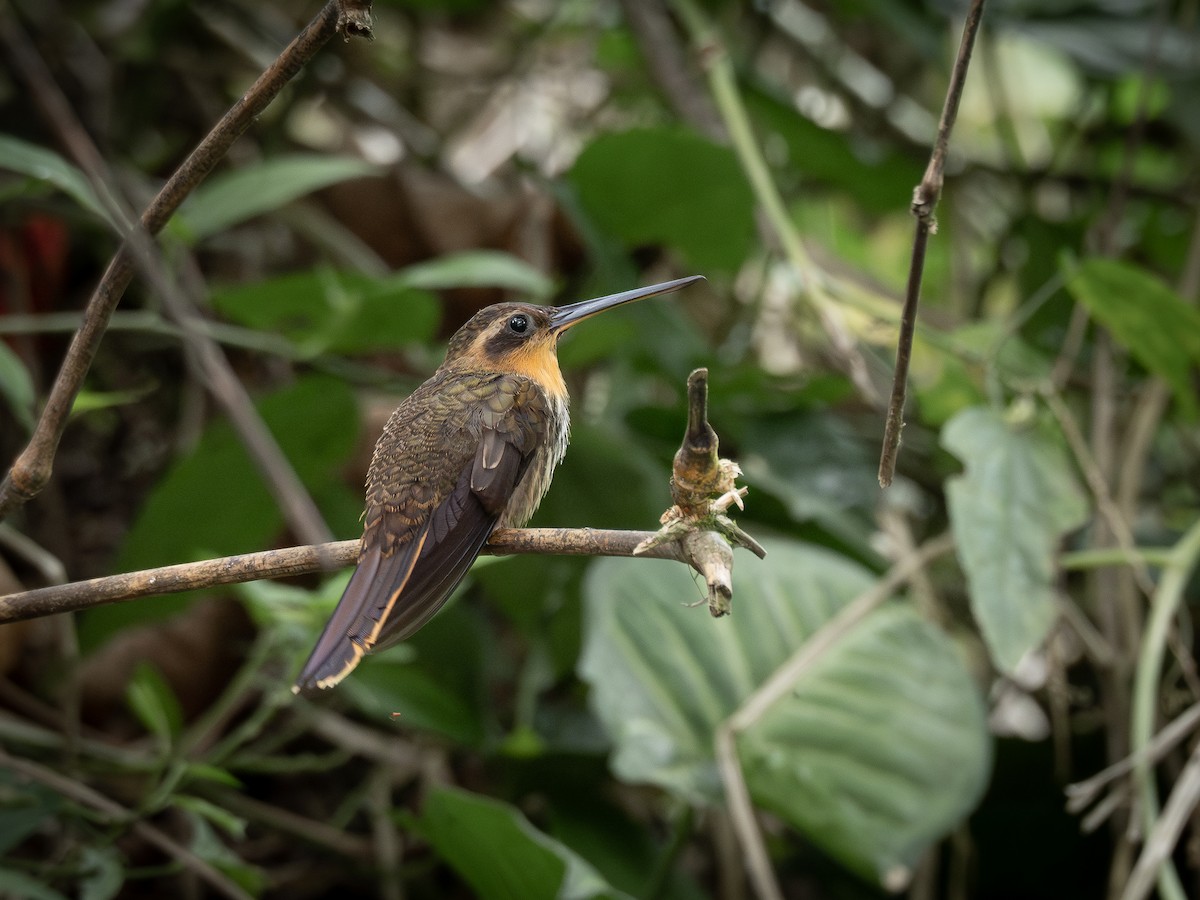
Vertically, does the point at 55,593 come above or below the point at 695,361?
below

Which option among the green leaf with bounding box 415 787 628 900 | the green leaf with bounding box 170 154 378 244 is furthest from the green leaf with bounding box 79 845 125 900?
the green leaf with bounding box 170 154 378 244

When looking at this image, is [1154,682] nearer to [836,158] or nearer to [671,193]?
[671,193]

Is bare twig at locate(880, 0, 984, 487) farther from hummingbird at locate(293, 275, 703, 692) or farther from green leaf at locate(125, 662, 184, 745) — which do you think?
green leaf at locate(125, 662, 184, 745)

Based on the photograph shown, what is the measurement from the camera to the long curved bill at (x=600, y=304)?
5.83ft

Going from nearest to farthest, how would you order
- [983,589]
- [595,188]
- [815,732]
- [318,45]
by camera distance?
1. [318,45]
2. [983,589]
3. [815,732]
4. [595,188]

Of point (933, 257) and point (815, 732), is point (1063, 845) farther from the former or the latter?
point (933, 257)

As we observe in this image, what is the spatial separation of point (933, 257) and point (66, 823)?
333 cm

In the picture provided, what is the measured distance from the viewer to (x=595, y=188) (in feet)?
10.0

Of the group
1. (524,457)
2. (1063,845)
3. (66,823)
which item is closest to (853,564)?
(1063,845)

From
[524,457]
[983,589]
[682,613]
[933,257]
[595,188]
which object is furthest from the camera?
[933,257]

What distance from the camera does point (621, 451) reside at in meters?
2.82

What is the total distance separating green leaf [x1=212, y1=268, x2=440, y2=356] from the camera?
260cm

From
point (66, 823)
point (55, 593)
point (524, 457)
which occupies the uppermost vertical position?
point (524, 457)

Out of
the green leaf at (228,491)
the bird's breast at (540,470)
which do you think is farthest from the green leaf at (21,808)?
the bird's breast at (540,470)
